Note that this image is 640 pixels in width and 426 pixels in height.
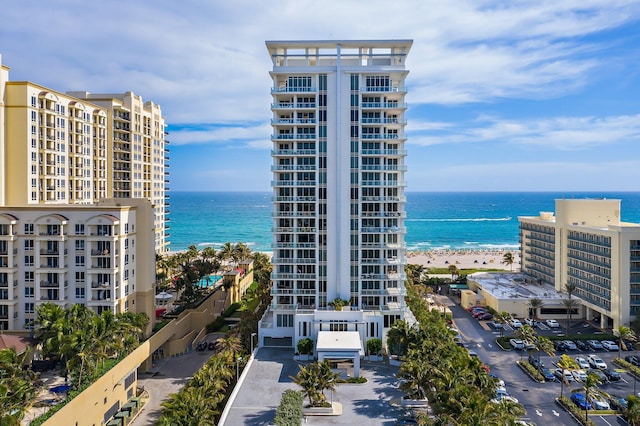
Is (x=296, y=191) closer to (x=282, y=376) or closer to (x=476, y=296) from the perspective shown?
(x=282, y=376)

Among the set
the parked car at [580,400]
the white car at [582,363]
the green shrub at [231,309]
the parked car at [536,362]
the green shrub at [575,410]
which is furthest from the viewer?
the green shrub at [231,309]

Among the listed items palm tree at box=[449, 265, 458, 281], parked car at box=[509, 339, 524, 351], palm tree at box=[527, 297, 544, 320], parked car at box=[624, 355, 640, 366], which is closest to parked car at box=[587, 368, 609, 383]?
parked car at box=[624, 355, 640, 366]

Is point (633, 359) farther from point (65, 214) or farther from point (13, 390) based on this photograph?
point (65, 214)

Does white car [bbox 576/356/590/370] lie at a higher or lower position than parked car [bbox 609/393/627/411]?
higher

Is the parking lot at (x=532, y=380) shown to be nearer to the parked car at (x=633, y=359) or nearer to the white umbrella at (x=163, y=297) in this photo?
the parked car at (x=633, y=359)

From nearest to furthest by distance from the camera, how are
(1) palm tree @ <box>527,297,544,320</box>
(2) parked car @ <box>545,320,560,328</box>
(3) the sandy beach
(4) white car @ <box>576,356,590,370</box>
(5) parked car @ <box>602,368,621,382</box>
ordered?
(5) parked car @ <box>602,368,621,382</box> < (4) white car @ <box>576,356,590,370</box> < (2) parked car @ <box>545,320,560,328</box> < (1) palm tree @ <box>527,297,544,320</box> < (3) the sandy beach

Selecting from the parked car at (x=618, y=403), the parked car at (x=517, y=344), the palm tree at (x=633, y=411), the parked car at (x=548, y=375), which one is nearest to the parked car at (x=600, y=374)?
the parked car at (x=618, y=403)

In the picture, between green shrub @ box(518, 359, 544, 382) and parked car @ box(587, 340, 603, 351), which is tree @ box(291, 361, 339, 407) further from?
parked car @ box(587, 340, 603, 351)
